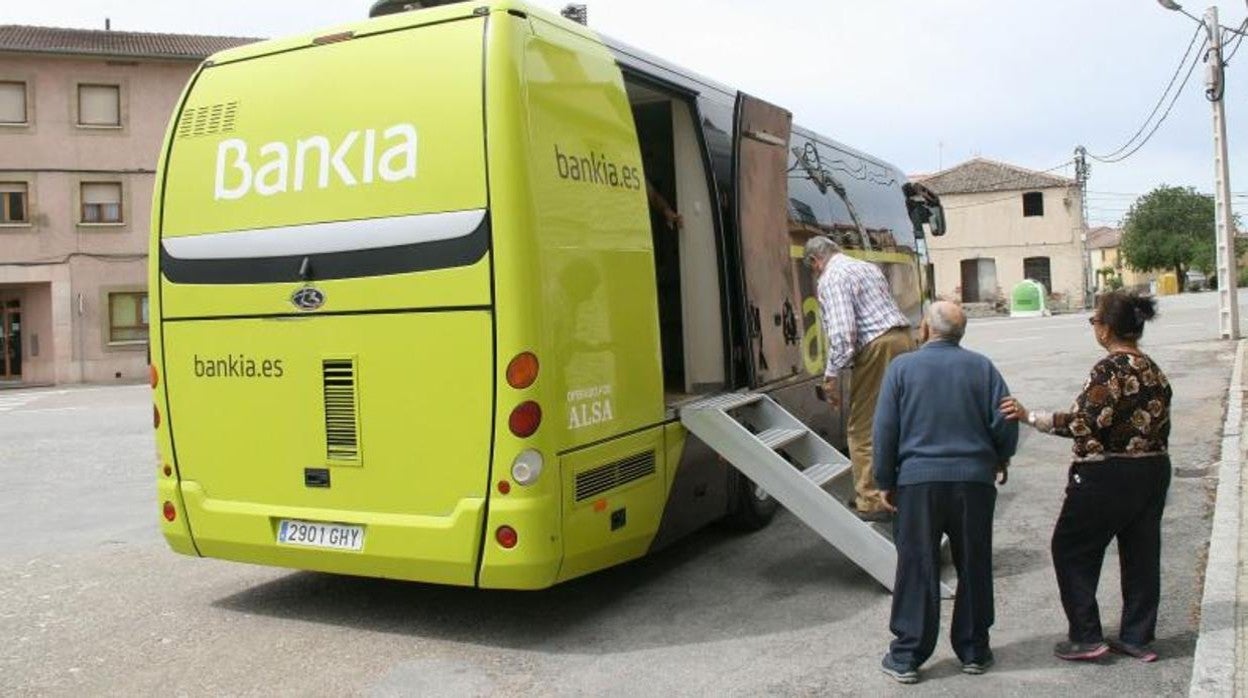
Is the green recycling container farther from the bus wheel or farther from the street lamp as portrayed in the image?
the bus wheel

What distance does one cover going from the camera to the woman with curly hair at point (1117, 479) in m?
4.45

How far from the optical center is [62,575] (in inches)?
273

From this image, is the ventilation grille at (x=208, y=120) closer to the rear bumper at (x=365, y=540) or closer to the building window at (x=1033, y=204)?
the rear bumper at (x=365, y=540)

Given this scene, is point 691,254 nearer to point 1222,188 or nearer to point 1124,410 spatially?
point 1124,410

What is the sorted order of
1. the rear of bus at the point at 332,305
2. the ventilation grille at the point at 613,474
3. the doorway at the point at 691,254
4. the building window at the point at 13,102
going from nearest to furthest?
1. the rear of bus at the point at 332,305
2. the ventilation grille at the point at 613,474
3. the doorway at the point at 691,254
4. the building window at the point at 13,102

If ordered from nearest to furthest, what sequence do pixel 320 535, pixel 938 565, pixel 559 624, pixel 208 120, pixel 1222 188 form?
pixel 938 565 < pixel 320 535 < pixel 559 624 < pixel 208 120 < pixel 1222 188

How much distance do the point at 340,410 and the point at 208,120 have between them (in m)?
1.72

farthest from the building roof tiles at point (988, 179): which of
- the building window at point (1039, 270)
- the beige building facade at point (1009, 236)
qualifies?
the building window at point (1039, 270)

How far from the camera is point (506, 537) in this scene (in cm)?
483

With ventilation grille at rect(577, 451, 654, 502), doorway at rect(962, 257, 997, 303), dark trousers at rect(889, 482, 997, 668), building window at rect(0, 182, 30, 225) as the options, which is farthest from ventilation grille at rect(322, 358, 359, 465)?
doorway at rect(962, 257, 997, 303)

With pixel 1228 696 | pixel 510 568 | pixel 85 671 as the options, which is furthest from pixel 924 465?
pixel 85 671

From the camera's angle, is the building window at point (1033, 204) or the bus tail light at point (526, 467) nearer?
the bus tail light at point (526, 467)

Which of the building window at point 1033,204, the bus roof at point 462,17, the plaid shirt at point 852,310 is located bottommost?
the plaid shirt at point 852,310

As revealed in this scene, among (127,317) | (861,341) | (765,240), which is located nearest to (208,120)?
(765,240)
